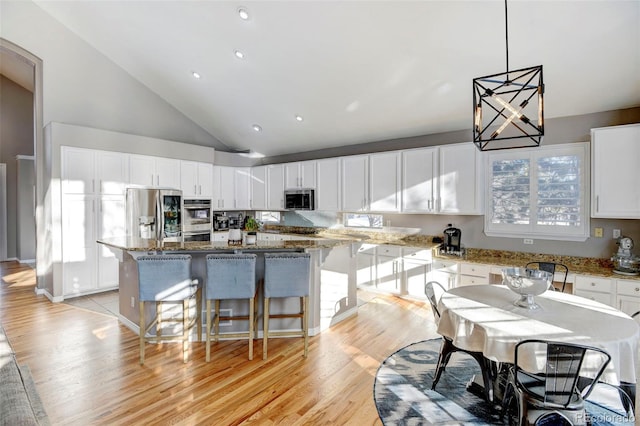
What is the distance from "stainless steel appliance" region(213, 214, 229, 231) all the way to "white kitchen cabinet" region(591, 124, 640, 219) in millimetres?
6497

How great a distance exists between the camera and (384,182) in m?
5.34

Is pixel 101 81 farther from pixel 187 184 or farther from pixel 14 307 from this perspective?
pixel 14 307

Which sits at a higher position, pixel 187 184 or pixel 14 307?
pixel 187 184

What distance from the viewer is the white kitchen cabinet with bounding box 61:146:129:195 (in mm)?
4922

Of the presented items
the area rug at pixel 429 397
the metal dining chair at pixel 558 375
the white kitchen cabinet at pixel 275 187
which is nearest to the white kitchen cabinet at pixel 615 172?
the area rug at pixel 429 397

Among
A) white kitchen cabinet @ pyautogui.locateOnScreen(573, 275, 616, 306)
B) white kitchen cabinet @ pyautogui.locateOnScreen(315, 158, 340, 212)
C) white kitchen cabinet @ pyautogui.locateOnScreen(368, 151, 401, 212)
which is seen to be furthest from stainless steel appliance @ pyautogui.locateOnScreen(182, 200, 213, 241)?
white kitchen cabinet @ pyautogui.locateOnScreen(573, 275, 616, 306)

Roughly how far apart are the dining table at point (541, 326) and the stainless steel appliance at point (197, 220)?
5105 mm

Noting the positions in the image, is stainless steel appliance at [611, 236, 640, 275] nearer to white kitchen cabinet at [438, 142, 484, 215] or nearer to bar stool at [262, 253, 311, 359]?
white kitchen cabinet at [438, 142, 484, 215]

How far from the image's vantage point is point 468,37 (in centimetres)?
319

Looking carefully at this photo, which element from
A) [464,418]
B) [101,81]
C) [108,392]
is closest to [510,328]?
[464,418]

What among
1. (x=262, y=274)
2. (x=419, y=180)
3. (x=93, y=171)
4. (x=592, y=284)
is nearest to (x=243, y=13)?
(x=262, y=274)

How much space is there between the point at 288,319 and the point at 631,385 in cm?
286

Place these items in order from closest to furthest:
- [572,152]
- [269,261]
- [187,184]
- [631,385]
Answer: [631,385] → [269,261] → [572,152] → [187,184]

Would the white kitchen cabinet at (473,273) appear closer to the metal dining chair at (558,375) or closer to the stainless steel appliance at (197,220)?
the metal dining chair at (558,375)
